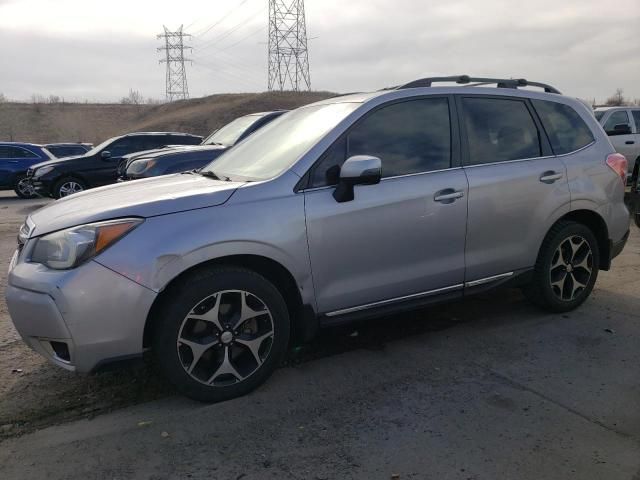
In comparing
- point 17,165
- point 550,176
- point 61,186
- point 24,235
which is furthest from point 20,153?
point 550,176

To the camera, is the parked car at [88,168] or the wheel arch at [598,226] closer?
the wheel arch at [598,226]

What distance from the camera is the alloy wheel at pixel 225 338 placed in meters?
3.22

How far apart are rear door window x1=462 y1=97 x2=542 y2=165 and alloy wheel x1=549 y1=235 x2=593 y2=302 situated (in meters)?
0.81

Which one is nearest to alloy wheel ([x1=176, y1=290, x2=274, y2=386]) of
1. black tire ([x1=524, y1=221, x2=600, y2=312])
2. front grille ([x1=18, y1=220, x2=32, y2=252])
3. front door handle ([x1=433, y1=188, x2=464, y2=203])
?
front grille ([x1=18, y1=220, x2=32, y2=252])

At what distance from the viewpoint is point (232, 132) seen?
31.6 ft

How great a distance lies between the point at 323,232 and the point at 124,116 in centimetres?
7120

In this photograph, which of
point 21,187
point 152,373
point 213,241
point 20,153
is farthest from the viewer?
point 20,153

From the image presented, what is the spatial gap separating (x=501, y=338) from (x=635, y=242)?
461 cm

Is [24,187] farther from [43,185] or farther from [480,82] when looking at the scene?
[480,82]

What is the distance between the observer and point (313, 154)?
141 inches

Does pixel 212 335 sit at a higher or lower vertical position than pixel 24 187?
lower

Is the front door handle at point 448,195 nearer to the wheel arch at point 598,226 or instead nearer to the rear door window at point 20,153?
the wheel arch at point 598,226

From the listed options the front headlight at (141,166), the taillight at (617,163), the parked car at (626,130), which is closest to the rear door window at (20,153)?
the front headlight at (141,166)

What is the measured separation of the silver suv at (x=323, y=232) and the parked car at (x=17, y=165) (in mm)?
13849
